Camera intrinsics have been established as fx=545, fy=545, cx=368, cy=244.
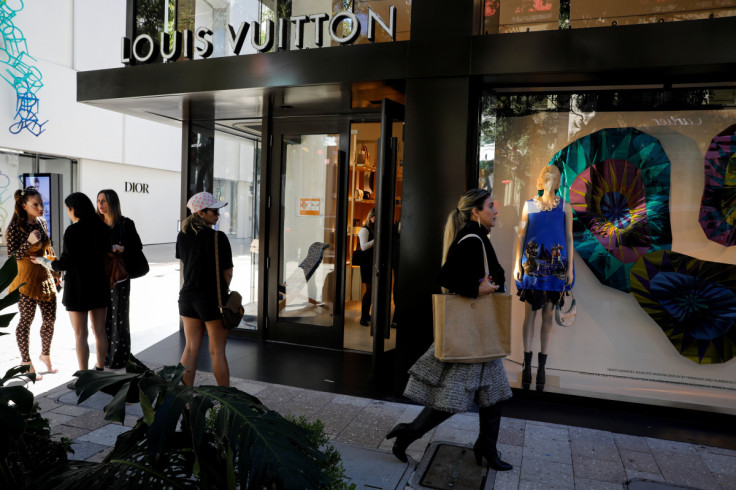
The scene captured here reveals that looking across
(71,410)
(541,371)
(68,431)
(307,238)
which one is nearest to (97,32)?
(307,238)

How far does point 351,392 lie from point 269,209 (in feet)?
9.67

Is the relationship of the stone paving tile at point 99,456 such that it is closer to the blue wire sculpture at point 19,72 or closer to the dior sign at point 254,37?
the dior sign at point 254,37

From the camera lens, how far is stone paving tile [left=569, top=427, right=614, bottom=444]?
424cm

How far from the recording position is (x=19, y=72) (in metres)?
13.7

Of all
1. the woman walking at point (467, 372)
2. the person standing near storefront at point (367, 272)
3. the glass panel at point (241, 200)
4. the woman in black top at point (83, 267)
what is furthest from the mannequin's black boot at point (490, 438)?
the person standing near storefront at point (367, 272)

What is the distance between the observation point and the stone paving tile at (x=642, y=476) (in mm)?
3578

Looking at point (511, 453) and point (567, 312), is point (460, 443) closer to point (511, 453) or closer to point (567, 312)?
point (511, 453)

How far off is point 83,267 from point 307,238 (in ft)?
9.23

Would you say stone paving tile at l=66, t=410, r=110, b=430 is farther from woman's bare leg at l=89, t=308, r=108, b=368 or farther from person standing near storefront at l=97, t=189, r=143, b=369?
person standing near storefront at l=97, t=189, r=143, b=369

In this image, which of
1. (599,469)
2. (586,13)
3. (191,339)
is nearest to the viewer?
(599,469)

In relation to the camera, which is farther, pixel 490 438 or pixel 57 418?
pixel 57 418

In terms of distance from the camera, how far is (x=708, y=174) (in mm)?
4691

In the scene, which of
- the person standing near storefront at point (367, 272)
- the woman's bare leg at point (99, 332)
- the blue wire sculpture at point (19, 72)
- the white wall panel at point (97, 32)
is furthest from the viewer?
the white wall panel at point (97, 32)

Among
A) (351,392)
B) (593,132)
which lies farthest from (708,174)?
(351,392)
